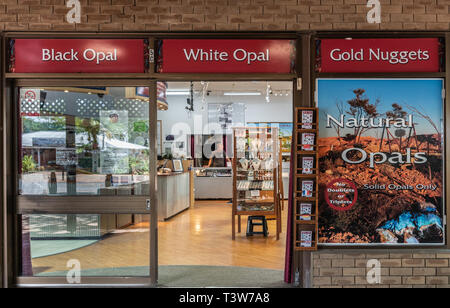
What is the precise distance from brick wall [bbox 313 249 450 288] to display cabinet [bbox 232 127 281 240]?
2715 mm

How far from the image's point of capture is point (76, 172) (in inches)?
183

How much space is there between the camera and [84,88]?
15.1ft

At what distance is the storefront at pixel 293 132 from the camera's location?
447cm

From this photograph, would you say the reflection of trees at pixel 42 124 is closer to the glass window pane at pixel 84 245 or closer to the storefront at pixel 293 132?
the storefront at pixel 293 132

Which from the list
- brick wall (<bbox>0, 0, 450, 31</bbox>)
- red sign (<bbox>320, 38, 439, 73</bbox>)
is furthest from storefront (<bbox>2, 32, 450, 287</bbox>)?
brick wall (<bbox>0, 0, 450, 31</bbox>)

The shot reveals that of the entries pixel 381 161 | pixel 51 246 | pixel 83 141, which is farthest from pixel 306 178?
pixel 51 246

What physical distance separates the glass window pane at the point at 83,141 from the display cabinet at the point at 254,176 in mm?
2689

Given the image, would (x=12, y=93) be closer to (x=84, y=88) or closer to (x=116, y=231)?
(x=84, y=88)

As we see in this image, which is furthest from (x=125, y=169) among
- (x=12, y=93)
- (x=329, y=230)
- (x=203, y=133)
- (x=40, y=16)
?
(x=203, y=133)

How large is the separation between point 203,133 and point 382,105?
1016cm

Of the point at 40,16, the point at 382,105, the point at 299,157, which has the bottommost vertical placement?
the point at 299,157

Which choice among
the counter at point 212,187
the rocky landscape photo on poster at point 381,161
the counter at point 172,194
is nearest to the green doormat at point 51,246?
the rocky landscape photo on poster at point 381,161

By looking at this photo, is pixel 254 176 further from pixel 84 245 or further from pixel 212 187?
pixel 212 187

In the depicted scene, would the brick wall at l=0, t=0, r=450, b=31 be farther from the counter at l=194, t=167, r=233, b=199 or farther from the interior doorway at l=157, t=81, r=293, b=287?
the counter at l=194, t=167, r=233, b=199
